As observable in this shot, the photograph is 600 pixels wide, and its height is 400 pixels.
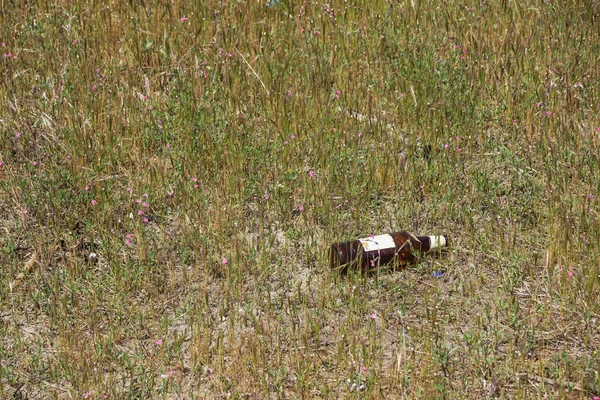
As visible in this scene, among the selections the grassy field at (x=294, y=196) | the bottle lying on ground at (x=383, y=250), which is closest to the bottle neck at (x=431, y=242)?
the bottle lying on ground at (x=383, y=250)

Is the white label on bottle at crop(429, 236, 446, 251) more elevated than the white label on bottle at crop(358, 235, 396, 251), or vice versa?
the white label on bottle at crop(358, 235, 396, 251)

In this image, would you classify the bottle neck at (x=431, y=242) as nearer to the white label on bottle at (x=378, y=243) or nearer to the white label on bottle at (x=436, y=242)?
the white label on bottle at (x=436, y=242)

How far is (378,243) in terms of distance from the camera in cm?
456

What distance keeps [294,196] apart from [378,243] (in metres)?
0.73

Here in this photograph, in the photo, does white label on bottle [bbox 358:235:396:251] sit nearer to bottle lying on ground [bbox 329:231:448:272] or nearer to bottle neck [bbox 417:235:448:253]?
bottle lying on ground [bbox 329:231:448:272]

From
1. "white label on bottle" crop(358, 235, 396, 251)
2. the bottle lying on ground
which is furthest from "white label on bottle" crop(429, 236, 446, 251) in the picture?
"white label on bottle" crop(358, 235, 396, 251)

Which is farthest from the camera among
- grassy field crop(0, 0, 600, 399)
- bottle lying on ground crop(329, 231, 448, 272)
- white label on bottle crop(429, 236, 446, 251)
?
white label on bottle crop(429, 236, 446, 251)

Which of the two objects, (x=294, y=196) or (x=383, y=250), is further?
(x=294, y=196)

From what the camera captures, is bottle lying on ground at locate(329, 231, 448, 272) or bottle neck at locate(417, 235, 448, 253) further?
bottle neck at locate(417, 235, 448, 253)

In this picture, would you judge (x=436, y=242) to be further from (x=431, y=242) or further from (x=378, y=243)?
(x=378, y=243)

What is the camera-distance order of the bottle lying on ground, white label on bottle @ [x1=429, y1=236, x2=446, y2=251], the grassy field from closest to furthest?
1. the grassy field
2. the bottle lying on ground
3. white label on bottle @ [x1=429, y1=236, x2=446, y2=251]

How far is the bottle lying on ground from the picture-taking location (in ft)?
14.7

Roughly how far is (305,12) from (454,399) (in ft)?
13.0

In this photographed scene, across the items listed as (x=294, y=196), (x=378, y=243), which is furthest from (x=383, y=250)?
(x=294, y=196)
